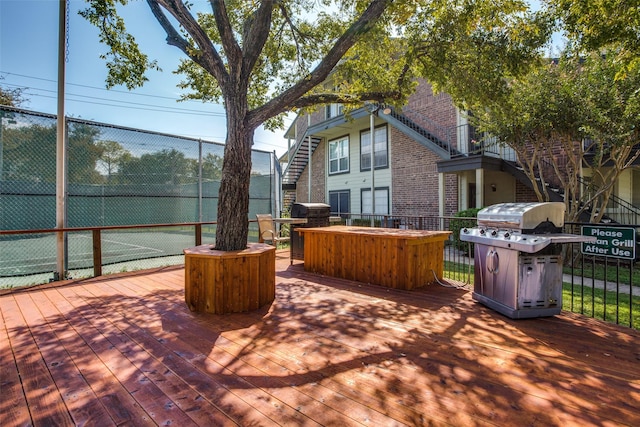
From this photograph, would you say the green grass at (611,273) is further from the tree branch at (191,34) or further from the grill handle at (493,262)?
the tree branch at (191,34)

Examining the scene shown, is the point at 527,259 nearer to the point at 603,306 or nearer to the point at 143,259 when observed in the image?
the point at 603,306

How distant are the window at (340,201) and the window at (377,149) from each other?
1.60 meters

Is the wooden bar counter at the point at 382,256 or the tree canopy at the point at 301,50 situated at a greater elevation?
the tree canopy at the point at 301,50

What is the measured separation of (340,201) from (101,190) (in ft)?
35.9

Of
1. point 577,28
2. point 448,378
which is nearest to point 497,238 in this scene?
point 448,378

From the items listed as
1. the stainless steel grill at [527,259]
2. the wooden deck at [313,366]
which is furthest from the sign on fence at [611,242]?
the wooden deck at [313,366]

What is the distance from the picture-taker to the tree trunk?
4.06m

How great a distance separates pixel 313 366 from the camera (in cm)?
248

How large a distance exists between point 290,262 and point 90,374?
4.93m

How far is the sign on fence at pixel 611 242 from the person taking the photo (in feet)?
10.5

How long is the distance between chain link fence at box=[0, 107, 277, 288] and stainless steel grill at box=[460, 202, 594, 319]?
6.14m

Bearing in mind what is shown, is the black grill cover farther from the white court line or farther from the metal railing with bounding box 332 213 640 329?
the white court line

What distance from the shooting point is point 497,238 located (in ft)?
12.0

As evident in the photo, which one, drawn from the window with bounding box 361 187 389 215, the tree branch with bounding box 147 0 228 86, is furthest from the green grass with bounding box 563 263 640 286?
the tree branch with bounding box 147 0 228 86
